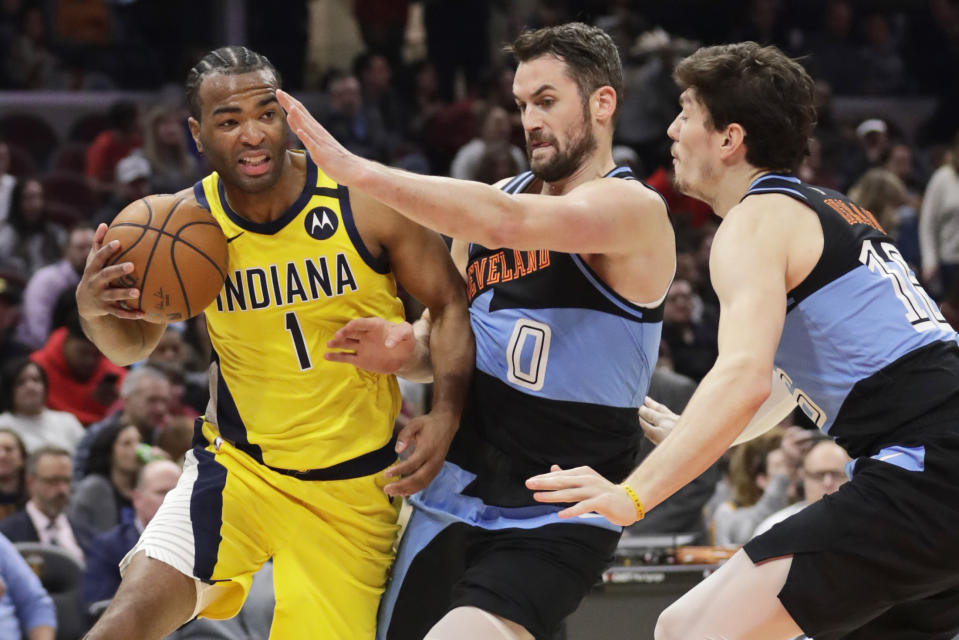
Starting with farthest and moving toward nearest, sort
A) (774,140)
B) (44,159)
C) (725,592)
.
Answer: (44,159) < (774,140) < (725,592)

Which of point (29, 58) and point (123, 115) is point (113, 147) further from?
point (29, 58)

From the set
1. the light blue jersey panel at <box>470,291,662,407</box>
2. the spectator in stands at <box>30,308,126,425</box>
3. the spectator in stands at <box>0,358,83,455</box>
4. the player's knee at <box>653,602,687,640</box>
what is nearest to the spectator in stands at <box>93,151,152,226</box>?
the spectator in stands at <box>30,308,126,425</box>

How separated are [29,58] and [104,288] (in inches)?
432

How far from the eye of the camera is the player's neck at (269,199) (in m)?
4.27

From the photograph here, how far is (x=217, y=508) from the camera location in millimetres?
4250

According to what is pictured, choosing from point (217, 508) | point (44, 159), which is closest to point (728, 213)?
point (217, 508)

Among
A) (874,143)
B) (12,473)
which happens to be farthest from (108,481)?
(874,143)

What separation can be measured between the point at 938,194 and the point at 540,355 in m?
8.22

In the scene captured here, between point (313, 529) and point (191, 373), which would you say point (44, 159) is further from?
point (313, 529)

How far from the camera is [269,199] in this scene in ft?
14.0

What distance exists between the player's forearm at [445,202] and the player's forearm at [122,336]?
1173 mm

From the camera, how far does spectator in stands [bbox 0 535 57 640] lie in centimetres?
632

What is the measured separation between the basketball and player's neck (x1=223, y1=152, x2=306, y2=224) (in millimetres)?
116

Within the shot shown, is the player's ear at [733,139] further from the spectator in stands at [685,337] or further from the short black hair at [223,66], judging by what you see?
the spectator in stands at [685,337]
